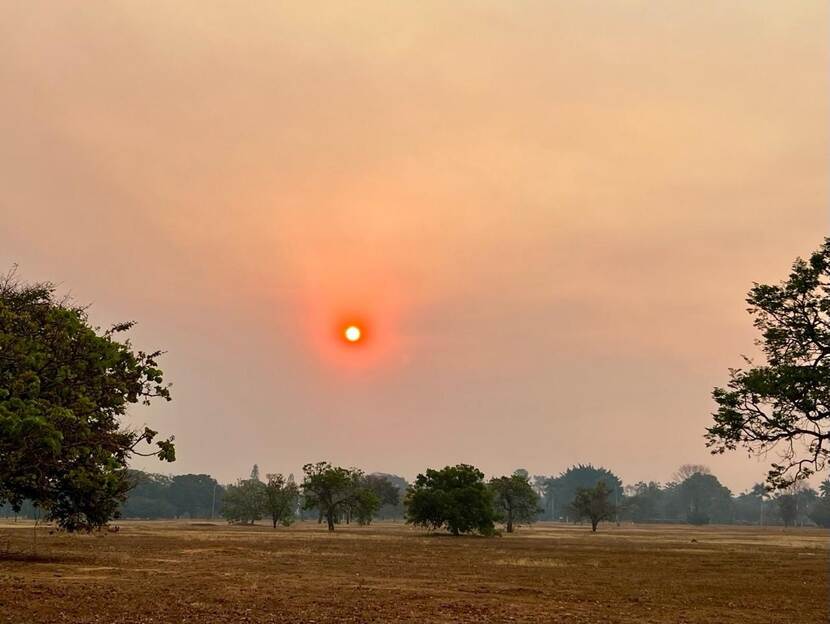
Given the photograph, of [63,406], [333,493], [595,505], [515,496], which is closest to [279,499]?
[333,493]

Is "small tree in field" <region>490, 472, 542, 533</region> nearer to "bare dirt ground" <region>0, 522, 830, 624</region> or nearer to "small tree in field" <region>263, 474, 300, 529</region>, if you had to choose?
"small tree in field" <region>263, 474, 300, 529</region>

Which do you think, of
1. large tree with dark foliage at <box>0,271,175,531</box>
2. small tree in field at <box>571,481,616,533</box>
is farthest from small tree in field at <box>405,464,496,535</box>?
large tree with dark foliage at <box>0,271,175,531</box>

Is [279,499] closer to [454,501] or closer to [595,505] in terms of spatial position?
[454,501]

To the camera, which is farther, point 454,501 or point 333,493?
point 333,493

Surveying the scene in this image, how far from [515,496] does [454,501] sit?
29.5 meters

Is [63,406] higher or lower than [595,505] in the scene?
higher

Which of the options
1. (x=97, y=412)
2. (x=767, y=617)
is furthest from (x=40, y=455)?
(x=767, y=617)

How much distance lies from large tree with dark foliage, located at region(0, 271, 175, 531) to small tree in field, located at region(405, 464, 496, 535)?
63370mm

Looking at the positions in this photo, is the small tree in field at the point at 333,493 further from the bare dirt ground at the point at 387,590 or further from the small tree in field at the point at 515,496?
the bare dirt ground at the point at 387,590

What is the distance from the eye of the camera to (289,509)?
133m

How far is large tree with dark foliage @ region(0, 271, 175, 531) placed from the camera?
81.3ft

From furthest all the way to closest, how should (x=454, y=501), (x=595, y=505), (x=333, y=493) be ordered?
(x=595, y=505), (x=333, y=493), (x=454, y=501)

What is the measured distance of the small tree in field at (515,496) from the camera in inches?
Answer: 4818

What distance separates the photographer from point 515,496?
123m
